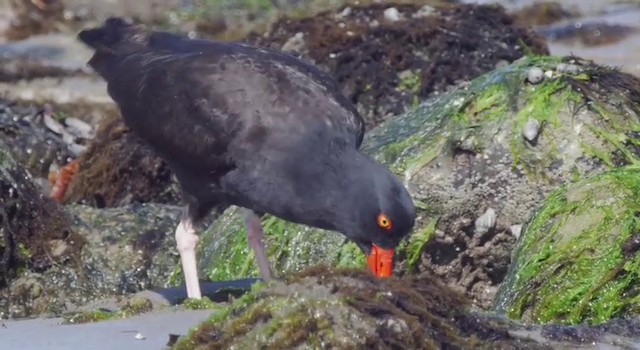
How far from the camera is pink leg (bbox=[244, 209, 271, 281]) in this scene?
6766 mm

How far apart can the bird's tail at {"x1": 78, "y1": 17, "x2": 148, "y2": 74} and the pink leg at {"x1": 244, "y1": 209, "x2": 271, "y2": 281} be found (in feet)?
3.31

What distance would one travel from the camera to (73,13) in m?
16.8

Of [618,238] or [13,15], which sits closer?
[618,238]

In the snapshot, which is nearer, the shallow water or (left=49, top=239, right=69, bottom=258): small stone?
(left=49, top=239, right=69, bottom=258): small stone

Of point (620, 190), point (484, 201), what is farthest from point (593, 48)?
point (620, 190)

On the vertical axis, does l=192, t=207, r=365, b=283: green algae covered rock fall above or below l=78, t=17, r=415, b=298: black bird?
below

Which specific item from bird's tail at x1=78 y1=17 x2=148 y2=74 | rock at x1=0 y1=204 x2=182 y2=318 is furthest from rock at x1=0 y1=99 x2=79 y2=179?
bird's tail at x1=78 y1=17 x2=148 y2=74

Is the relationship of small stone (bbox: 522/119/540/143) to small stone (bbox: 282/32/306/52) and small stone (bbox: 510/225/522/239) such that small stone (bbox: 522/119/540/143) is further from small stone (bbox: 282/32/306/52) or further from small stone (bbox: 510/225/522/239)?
small stone (bbox: 282/32/306/52)

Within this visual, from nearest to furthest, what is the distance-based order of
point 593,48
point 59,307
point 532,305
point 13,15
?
point 532,305 < point 59,307 < point 593,48 < point 13,15

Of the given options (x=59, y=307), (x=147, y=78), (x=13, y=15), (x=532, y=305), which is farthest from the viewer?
(x=13, y=15)

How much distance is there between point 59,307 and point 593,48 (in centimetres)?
824

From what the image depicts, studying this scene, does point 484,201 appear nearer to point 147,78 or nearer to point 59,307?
point 147,78

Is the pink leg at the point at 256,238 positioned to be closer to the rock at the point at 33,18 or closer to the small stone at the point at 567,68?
the small stone at the point at 567,68

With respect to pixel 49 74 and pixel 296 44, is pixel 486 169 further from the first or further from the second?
pixel 49 74
